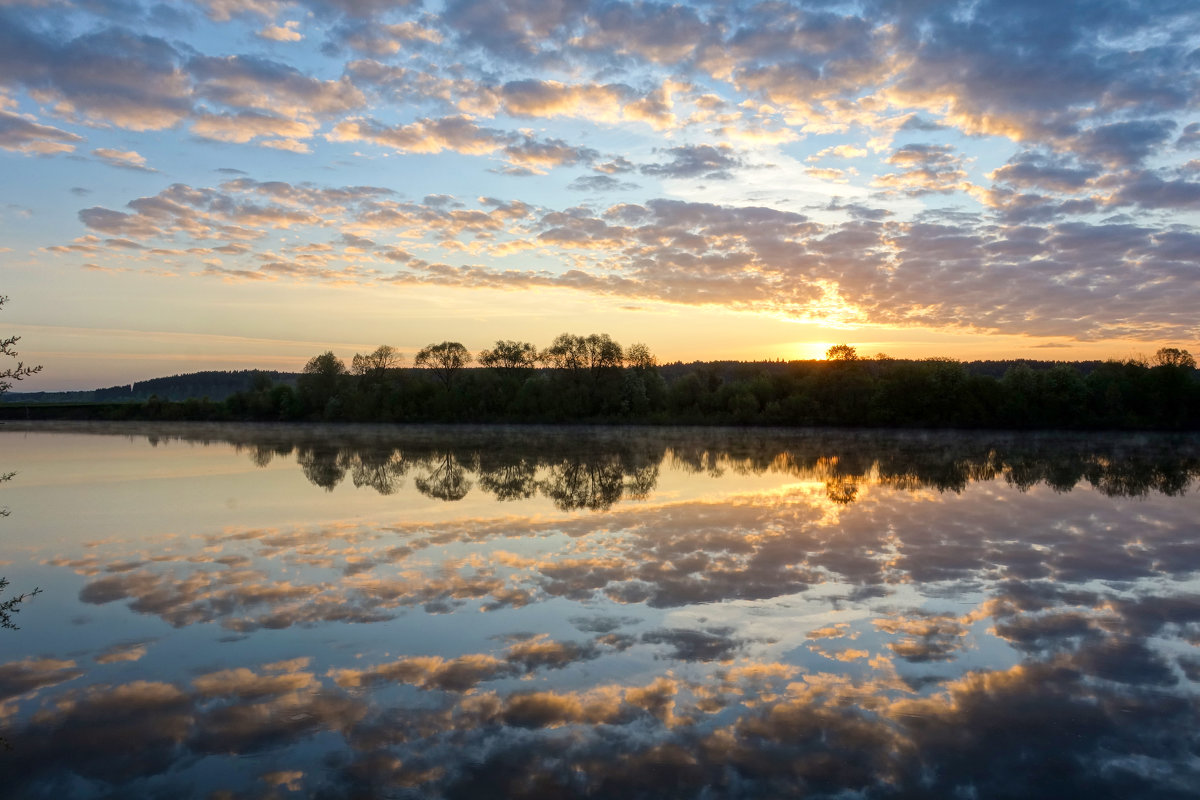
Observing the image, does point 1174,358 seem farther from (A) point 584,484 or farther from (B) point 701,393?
(A) point 584,484

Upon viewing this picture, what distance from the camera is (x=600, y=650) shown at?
9.20 metres

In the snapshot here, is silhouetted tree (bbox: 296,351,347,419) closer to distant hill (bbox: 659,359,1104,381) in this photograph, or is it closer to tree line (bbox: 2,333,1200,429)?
tree line (bbox: 2,333,1200,429)

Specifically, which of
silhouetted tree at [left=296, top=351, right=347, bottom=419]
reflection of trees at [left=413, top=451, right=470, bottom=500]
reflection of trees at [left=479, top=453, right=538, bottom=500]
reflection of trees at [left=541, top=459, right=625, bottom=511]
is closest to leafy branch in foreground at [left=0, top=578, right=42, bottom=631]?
reflection of trees at [left=413, top=451, right=470, bottom=500]

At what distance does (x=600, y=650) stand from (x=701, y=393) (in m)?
69.4

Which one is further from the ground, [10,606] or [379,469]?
[379,469]

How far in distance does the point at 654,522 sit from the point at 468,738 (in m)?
11.7

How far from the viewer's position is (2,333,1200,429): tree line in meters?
65.4

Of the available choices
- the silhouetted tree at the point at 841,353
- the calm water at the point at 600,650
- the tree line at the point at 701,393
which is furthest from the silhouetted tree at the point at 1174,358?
the calm water at the point at 600,650

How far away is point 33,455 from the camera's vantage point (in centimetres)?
4041

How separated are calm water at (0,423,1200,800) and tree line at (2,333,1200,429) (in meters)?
49.2

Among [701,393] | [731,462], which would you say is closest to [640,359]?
[701,393]

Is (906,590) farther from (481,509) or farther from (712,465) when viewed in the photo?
(712,465)

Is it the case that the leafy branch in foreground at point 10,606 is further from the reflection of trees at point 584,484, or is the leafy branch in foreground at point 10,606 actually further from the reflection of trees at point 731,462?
the reflection of trees at point 584,484

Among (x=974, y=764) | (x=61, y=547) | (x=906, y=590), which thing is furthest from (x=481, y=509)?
(x=974, y=764)
